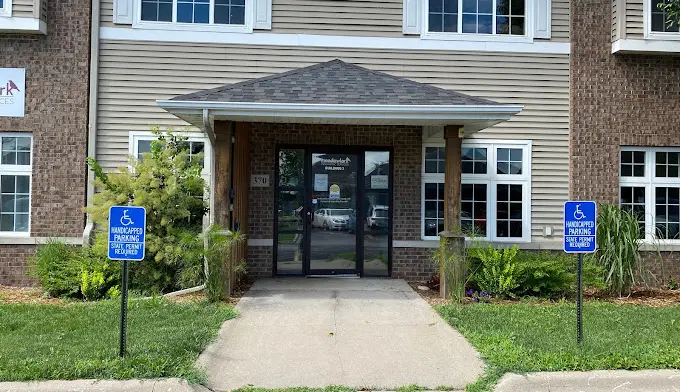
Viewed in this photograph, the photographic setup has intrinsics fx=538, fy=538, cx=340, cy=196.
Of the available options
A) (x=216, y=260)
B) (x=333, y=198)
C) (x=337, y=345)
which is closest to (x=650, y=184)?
(x=333, y=198)

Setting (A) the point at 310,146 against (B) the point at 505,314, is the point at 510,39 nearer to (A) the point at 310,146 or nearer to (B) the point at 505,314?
(A) the point at 310,146

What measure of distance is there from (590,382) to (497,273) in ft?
11.5

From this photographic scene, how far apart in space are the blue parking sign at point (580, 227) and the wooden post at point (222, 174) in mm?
4674

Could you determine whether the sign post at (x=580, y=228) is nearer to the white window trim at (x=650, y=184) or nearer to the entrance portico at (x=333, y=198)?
the entrance portico at (x=333, y=198)

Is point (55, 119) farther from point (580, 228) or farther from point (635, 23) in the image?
point (635, 23)

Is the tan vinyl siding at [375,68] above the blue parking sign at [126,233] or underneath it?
above

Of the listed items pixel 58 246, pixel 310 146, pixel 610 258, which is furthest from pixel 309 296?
pixel 610 258

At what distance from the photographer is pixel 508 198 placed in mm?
10211

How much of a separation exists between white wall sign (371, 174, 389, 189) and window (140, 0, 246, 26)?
3.78 m

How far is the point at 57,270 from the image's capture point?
8.34 metres

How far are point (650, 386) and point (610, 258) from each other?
4.08 meters

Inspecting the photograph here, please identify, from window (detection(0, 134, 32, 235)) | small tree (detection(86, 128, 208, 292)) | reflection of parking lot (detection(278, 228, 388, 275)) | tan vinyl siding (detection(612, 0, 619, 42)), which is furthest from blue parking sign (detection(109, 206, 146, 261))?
tan vinyl siding (detection(612, 0, 619, 42))

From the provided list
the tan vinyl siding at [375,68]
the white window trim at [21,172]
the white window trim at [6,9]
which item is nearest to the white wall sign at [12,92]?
the white window trim at [21,172]

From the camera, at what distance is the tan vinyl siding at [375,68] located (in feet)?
31.9
